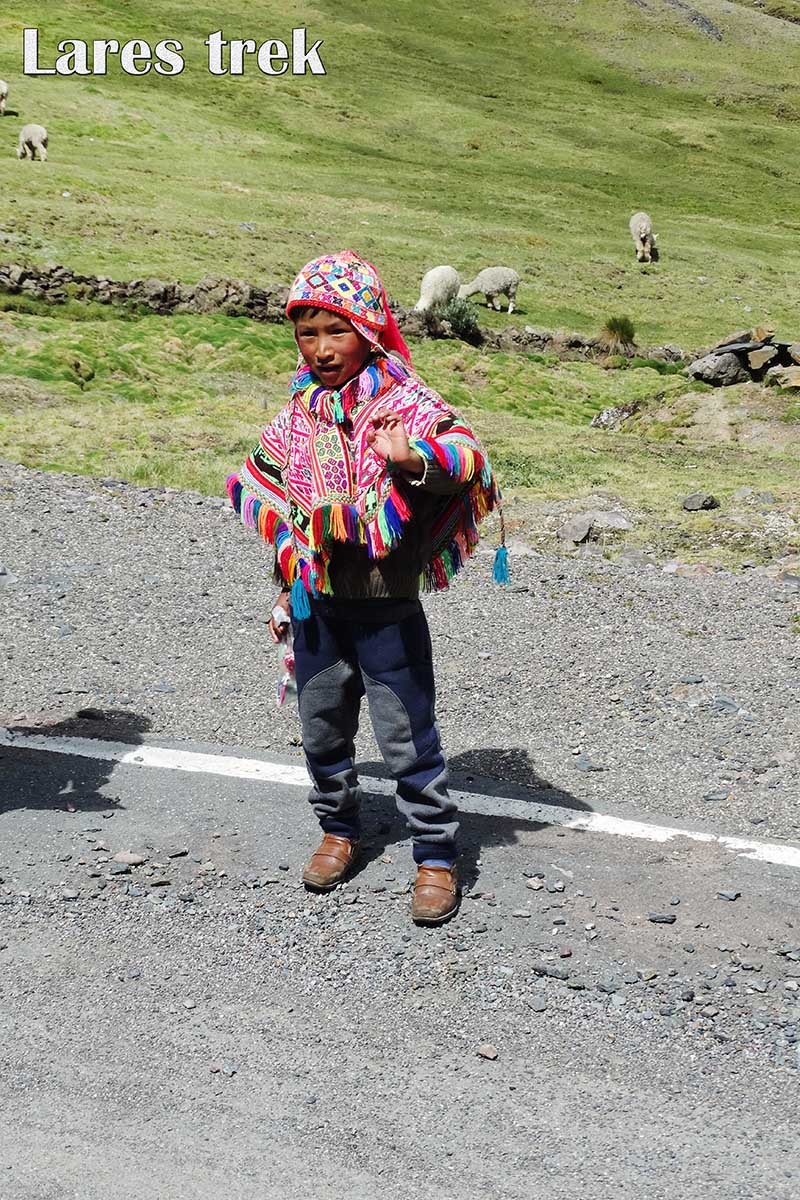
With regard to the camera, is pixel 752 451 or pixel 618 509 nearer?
pixel 618 509

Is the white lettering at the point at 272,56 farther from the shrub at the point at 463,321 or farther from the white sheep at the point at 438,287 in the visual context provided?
the shrub at the point at 463,321

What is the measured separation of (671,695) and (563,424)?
428 inches

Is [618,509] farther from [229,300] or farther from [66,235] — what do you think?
[66,235]

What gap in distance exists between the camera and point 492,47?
246 feet

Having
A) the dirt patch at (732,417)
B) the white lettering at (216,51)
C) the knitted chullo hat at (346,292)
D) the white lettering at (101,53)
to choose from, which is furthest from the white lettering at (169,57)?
the knitted chullo hat at (346,292)

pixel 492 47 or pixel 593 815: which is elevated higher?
pixel 492 47

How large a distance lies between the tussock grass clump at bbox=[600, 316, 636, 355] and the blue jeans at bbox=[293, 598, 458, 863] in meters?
20.1

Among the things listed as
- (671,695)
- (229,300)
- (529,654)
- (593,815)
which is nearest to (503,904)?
(593,815)

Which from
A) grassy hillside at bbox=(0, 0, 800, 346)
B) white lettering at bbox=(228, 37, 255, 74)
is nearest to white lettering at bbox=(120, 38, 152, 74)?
grassy hillside at bbox=(0, 0, 800, 346)

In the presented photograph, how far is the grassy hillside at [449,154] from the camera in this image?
2961 cm

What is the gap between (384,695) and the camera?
404cm

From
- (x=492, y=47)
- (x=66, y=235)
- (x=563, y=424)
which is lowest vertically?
(x=563, y=424)

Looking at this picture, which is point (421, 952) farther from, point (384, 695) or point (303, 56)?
point (303, 56)

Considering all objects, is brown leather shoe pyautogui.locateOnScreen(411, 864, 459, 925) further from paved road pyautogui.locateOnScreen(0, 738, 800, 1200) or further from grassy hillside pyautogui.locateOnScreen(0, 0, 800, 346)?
grassy hillside pyautogui.locateOnScreen(0, 0, 800, 346)
